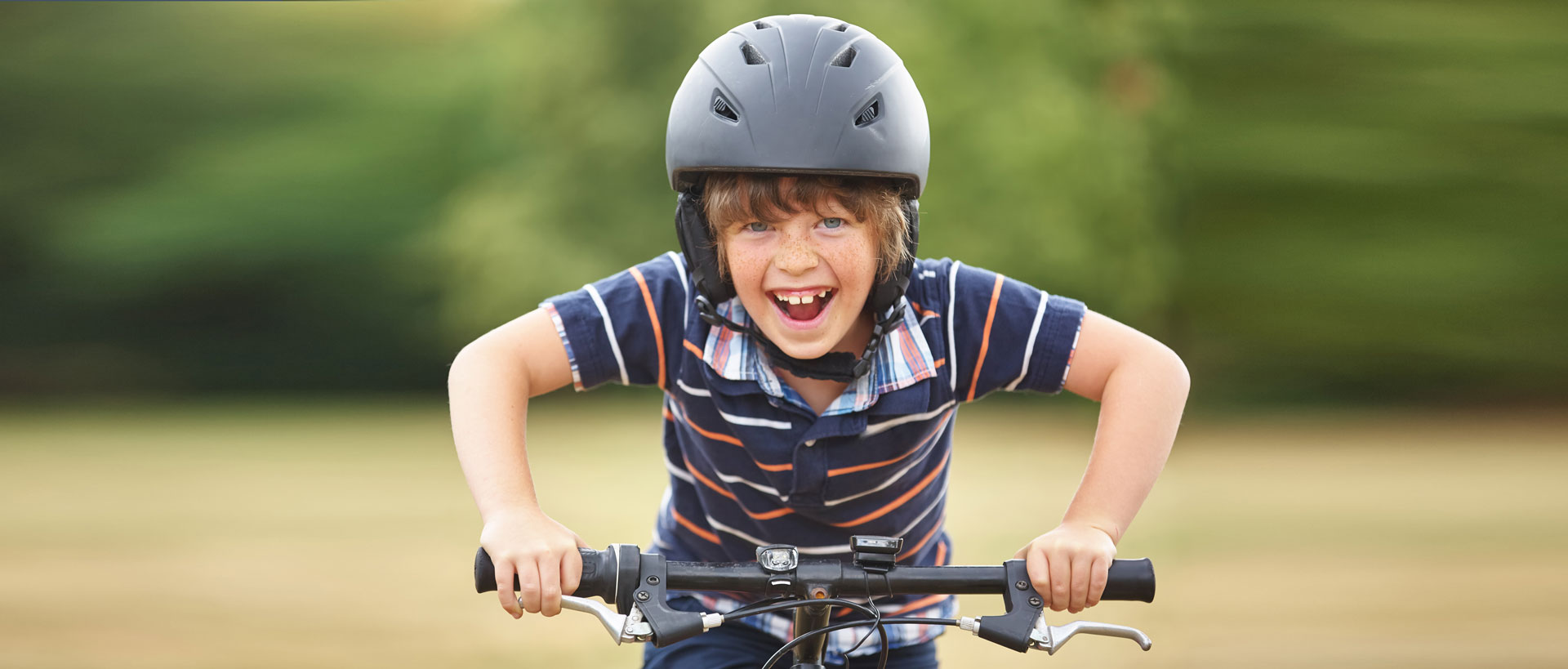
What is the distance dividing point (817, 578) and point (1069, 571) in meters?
0.48

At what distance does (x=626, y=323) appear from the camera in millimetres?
2908

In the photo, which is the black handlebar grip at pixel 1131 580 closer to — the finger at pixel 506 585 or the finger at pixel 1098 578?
the finger at pixel 1098 578

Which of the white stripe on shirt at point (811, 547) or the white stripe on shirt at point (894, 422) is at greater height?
the white stripe on shirt at point (894, 422)

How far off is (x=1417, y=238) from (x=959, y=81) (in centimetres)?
621

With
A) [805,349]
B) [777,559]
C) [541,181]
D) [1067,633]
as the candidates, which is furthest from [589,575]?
[541,181]

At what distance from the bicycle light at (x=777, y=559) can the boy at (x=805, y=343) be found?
572 millimetres

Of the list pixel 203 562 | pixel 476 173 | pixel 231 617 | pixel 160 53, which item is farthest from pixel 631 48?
pixel 231 617

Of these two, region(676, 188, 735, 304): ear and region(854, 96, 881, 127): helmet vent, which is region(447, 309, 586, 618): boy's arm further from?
region(854, 96, 881, 127): helmet vent

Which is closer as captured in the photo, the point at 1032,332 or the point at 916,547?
the point at 1032,332

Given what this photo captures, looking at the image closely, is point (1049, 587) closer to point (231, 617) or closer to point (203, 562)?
point (231, 617)

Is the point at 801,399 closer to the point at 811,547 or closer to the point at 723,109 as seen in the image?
the point at 811,547

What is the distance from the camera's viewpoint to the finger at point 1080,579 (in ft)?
7.75

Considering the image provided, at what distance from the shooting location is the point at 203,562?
28.9 ft

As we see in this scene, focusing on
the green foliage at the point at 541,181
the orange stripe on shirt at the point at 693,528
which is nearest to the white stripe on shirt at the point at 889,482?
the orange stripe on shirt at the point at 693,528
